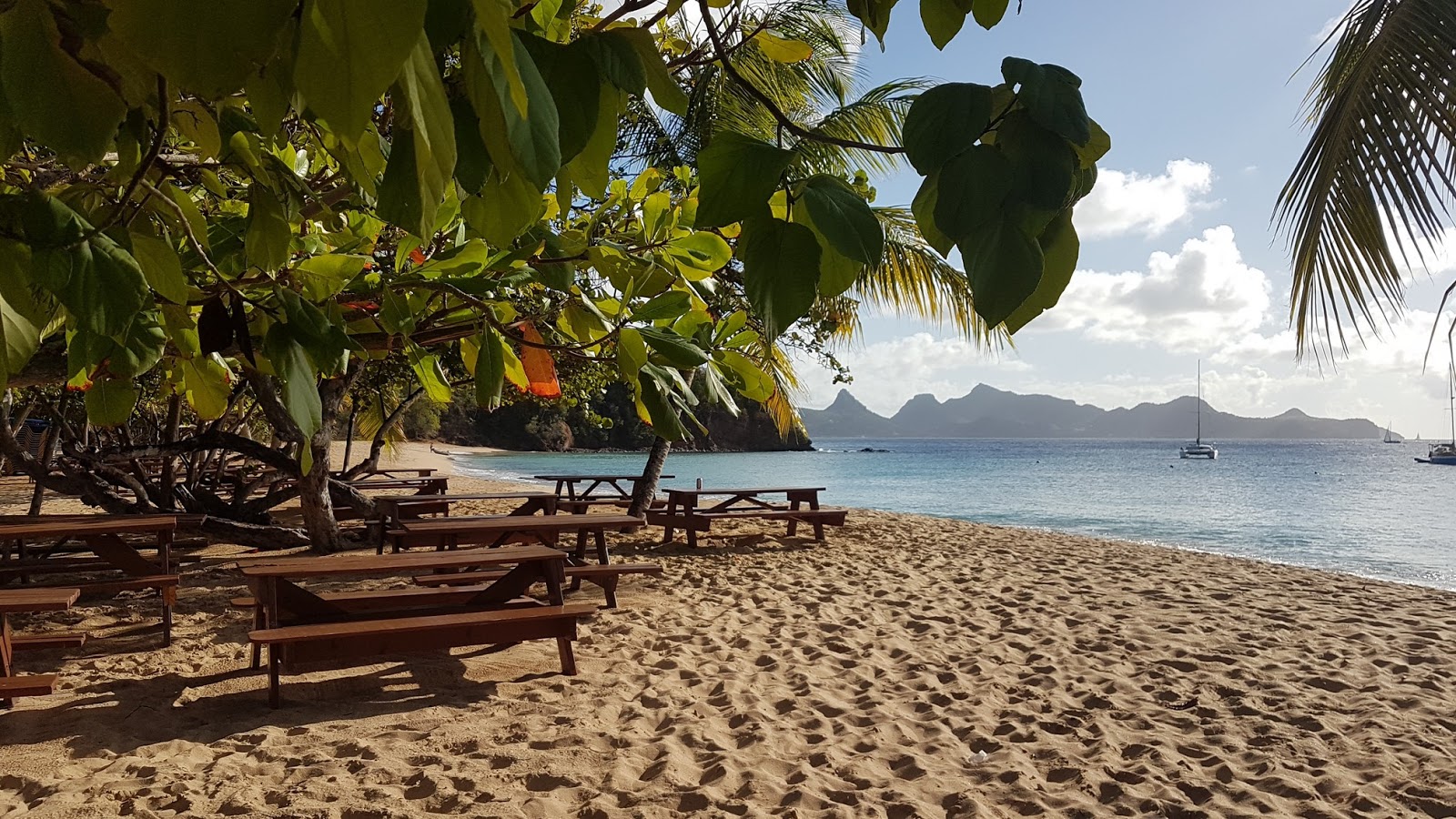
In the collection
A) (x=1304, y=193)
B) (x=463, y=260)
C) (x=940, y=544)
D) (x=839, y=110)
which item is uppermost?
(x=839, y=110)

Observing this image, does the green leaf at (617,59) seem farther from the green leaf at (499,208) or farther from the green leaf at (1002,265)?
the green leaf at (1002,265)

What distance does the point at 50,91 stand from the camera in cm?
48

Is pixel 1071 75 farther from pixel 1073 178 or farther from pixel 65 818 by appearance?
pixel 65 818

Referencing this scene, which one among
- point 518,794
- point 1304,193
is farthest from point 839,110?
point 518,794

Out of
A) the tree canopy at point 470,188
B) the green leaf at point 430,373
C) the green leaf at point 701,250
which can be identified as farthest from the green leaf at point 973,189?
the green leaf at point 430,373

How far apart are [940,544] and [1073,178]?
428 inches

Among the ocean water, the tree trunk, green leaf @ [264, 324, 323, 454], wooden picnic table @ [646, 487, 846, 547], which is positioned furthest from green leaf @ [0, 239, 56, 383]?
the ocean water

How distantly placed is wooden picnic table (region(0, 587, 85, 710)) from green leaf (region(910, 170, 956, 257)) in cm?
402

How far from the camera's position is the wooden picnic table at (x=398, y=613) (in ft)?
11.9

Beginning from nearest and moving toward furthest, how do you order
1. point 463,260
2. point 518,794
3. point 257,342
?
1. point 463,260
2. point 257,342
3. point 518,794

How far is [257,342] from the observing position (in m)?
1.38

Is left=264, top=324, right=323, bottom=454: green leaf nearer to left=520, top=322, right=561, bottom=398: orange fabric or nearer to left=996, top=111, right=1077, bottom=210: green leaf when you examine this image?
left=520, top=322, right=561, bottom=398: orange fabric

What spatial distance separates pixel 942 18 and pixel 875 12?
6cm

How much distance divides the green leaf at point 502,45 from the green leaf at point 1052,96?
0.24 m
